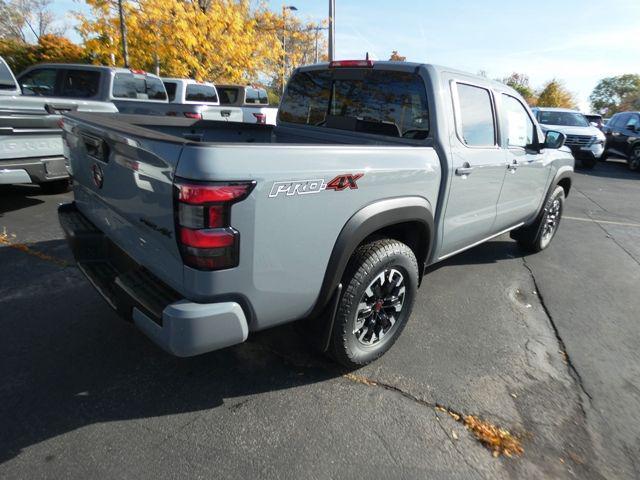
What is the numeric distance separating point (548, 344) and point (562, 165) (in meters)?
2.78

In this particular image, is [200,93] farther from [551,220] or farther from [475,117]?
[475,117]

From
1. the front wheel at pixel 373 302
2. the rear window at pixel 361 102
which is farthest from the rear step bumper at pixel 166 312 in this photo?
the rear window at pixel 361 102

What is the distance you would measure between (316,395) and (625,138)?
16483 mm

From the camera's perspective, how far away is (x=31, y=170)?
5047 mm

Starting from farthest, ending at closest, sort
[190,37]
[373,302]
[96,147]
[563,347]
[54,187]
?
[190,37] → [54,187] → [563,347] → [373,302] → [96,147]

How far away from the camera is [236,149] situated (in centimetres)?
172

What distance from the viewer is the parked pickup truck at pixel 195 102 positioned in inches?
304

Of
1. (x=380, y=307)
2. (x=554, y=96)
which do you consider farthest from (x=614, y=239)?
(x=554, y=96)

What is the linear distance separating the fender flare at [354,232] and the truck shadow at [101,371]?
64cm

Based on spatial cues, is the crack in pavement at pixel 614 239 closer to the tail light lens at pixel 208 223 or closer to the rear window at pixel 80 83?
the tail light lens at pixel 208 223

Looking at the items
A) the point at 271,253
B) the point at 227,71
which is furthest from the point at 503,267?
the point at 227,71

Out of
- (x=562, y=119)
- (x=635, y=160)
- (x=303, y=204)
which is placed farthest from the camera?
(x=562, y=119)

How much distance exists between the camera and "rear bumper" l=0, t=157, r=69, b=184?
482 cm

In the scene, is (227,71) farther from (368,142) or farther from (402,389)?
(402,389)
